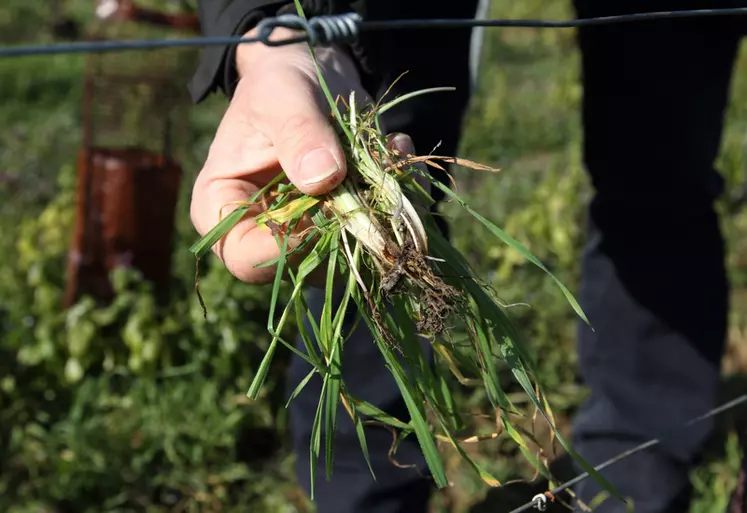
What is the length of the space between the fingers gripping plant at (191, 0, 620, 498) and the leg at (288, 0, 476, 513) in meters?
0.45

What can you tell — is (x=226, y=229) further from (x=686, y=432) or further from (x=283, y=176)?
(x=686, y=432)

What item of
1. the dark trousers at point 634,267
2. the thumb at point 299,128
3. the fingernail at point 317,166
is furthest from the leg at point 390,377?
the fingernail at point 317,166

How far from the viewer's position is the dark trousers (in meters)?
1.52

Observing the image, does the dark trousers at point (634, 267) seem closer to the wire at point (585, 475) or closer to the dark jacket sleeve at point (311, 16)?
the dark jacket sleeve at point (311, 16)

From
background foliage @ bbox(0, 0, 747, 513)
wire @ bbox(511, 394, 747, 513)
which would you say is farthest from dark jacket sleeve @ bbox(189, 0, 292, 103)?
background foliage @ bbox(0, 0, 747, 513)

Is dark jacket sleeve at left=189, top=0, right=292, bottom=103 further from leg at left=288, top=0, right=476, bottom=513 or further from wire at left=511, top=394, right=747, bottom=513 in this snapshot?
wire at left=511, top=394, right=747, bottom=513

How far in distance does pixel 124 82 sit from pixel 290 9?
4.62 ft

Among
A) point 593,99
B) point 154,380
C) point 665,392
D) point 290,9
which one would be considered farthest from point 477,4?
point 154,380

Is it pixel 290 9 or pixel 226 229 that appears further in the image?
pixel 290 9

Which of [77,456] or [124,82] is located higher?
[124,82]

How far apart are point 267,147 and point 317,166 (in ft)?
0.48

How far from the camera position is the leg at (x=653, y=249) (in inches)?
62.6

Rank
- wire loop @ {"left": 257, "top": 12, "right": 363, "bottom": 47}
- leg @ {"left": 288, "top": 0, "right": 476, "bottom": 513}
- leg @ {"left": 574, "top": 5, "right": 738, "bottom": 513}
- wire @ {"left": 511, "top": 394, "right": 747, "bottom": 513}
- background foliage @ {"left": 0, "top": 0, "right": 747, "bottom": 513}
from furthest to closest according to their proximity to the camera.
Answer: background foliage @ {"left": 0, "top": 0, "right": 747, "bottom": 513} < leg @ {"left": 574, "top": 5, "right": 738, "bottom": 513} < leg @ {"left": 288, "top": 0, "right": 476, "bottom": 513} < wire @ {"left": 511, "top": 394, "right": 747, "bottom": 513} < wire loop @ {"left": 257, "top": 12, "right": 363, "bottom": 47}

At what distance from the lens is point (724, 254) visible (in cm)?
175
